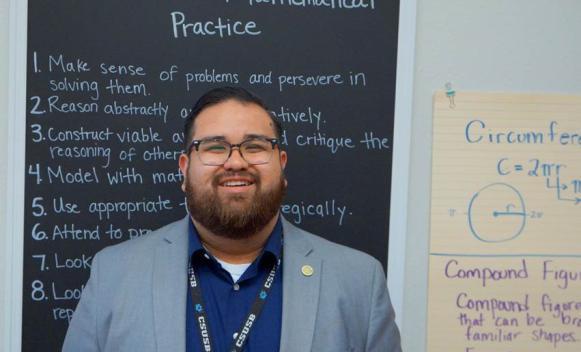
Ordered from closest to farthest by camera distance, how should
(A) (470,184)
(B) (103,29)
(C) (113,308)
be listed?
(C) (113,308) → (B) (103,29) → (A) (470,184)

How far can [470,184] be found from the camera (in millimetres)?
2494

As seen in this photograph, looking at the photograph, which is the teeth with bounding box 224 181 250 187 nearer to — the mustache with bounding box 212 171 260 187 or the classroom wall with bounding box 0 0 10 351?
the mustache with bounding box 212 171 260 187

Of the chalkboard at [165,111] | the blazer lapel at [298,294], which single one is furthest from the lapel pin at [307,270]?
the chalkboard at [165,111]

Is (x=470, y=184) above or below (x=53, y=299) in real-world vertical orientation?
above

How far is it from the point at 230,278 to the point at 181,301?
17 centimetres

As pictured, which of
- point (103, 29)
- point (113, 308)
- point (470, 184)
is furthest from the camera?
point (470, 184)

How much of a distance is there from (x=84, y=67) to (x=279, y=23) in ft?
2.44

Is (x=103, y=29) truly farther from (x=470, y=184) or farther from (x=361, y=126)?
(x=470, y=184)

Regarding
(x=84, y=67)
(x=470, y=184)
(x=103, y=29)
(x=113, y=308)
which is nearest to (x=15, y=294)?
(x=113, y=308)

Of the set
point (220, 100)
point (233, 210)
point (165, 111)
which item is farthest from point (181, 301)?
point (165, 111)

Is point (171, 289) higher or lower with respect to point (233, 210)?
lower

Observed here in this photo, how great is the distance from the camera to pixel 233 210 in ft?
6.20

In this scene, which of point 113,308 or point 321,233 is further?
point 321,233

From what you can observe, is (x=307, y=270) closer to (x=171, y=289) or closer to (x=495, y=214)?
(x=171, y=289)
